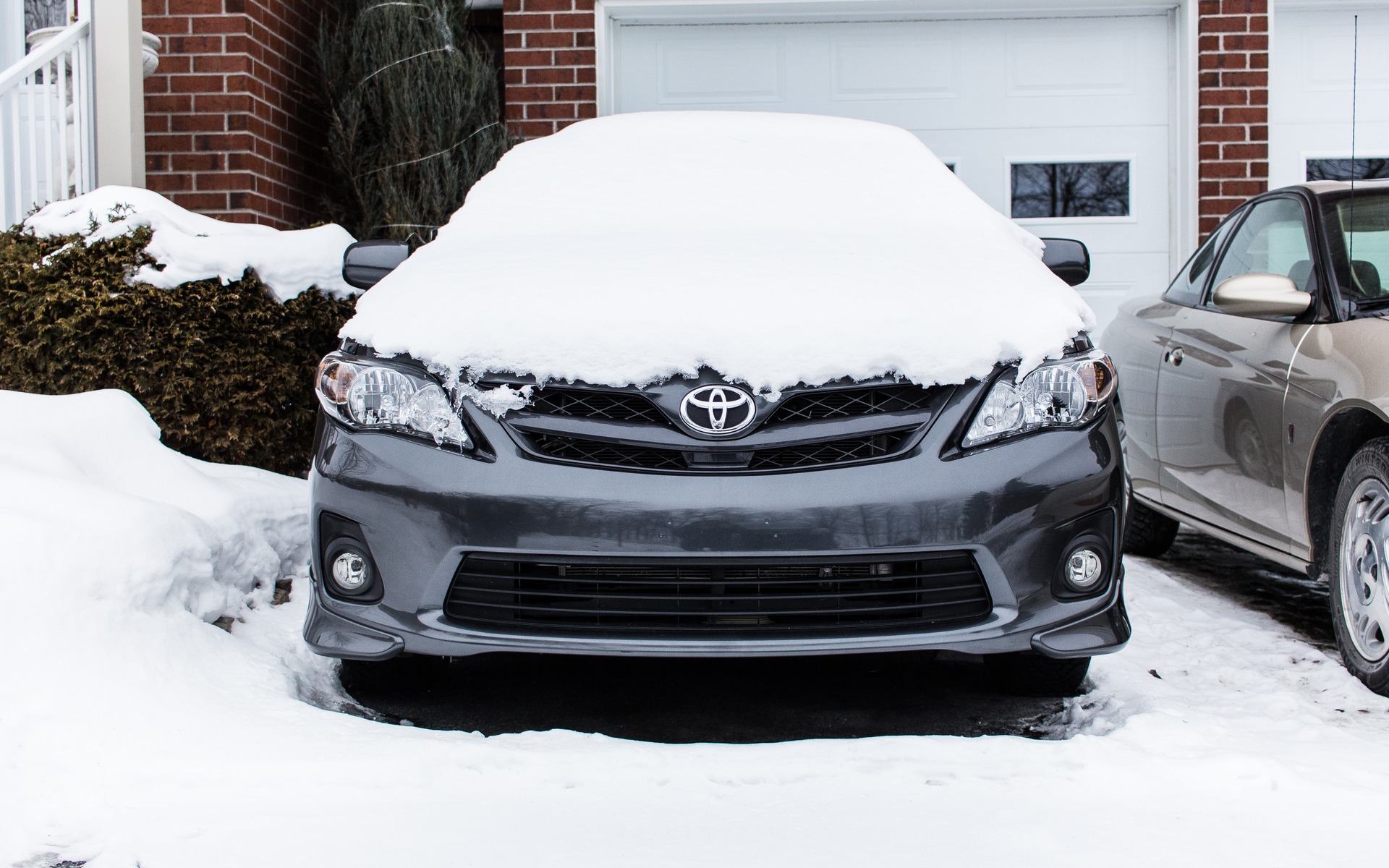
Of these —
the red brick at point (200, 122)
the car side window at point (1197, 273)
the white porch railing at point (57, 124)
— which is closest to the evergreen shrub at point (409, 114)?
the red brick at point (200, 122)

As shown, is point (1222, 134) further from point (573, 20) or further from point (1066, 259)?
point (1066, 259)

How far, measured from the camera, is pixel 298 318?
475 cm

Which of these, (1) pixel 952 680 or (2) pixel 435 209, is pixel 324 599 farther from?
(2) pixel 435 209

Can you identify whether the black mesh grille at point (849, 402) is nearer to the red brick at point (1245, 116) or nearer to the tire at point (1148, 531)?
the tire at point (1148, 531)

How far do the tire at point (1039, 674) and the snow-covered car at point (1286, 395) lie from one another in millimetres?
773

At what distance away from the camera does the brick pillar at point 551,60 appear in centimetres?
716

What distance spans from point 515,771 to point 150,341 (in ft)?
9.14

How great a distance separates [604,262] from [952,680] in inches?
57.9

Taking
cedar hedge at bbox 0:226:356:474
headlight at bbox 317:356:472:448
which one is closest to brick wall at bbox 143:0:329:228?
cedar hedge at bbox 0:226:356:474

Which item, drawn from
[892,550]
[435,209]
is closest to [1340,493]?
[892,550]

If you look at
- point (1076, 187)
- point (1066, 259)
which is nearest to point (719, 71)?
point (1076, 187)

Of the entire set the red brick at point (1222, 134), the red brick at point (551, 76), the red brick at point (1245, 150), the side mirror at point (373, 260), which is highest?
the red brick at point (551, 76)

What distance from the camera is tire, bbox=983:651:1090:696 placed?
9.87ft

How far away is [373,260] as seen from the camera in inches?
141
